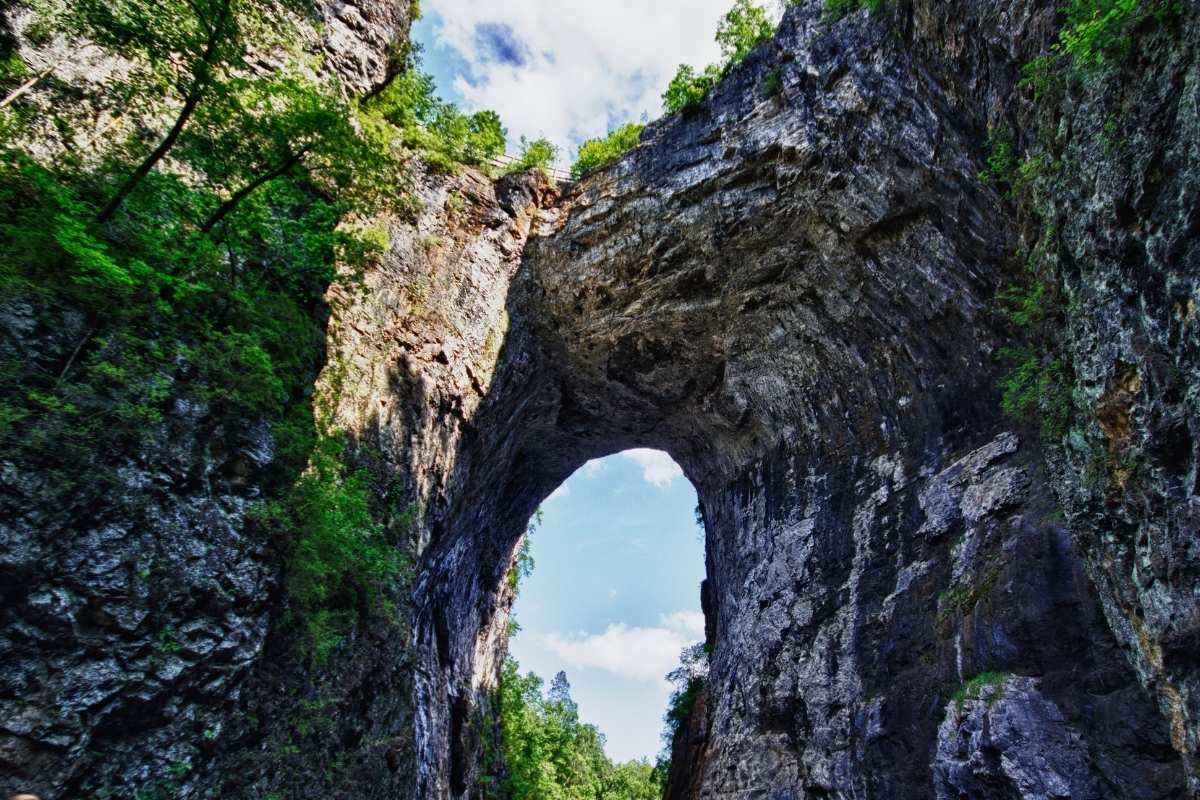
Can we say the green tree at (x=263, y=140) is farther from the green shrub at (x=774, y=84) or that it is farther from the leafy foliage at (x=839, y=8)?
the leafy foliage at (x=839, y=8)

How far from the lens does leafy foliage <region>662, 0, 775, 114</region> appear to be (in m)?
15.4

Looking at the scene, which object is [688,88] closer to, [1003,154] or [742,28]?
[742,28]

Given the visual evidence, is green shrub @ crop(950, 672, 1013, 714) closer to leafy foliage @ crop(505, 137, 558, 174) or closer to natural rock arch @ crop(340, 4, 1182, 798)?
natural rock arch @ crop(340, 4, 1182, 798)

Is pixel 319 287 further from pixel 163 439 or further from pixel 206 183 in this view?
pixel 163 439

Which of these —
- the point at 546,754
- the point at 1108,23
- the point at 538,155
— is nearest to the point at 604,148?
the point at 538,155

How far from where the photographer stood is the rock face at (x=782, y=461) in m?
5.43

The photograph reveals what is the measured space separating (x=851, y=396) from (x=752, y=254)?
151 inches

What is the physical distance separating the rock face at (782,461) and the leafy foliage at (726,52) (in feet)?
3.13

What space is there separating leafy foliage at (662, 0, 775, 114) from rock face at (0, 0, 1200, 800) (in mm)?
954

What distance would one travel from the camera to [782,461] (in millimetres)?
14680

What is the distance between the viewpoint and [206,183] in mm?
7945

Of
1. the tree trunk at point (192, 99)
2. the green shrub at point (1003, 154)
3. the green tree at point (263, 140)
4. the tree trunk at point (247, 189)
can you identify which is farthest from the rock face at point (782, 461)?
the green tree at point (263, 140)

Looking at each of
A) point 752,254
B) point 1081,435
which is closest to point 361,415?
point 752,254

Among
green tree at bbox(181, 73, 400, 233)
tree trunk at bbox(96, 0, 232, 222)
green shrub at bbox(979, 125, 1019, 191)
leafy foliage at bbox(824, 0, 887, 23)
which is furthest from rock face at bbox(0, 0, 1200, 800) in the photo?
green tree at bbox(181, 73, 400, 233)
